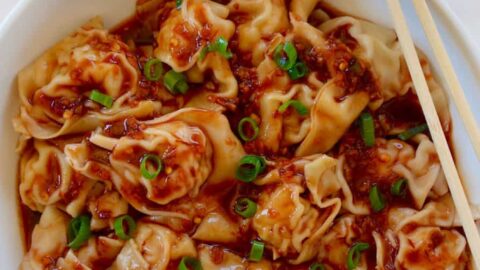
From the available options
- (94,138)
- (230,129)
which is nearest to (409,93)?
(230,129)

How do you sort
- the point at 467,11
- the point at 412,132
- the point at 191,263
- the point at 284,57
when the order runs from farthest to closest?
the point at 467,11 < the point at 412,132 < the point at 284,57 < the point at 191,263

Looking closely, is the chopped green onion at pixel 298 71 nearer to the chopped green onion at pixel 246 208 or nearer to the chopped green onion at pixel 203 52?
the chopped green onion at pixel 203 52

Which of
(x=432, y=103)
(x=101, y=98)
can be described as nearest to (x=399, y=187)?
(x=432, y=103)

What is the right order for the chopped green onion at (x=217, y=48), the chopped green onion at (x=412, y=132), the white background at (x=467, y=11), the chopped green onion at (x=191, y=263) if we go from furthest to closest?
the white background at (x=467, y=11) < the chopped green onion at (x=412, y=132) < the chopped green onion at (x=217, y=48) < the chopped green onion at (x=191, y=263)

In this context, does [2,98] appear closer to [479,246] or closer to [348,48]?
[348,48]

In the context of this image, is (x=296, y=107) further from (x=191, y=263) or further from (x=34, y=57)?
(x=34, y=57)

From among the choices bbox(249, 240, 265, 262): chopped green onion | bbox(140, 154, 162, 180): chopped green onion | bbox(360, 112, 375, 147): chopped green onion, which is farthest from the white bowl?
bbox(249, 240, 265, 262): chopped green onion

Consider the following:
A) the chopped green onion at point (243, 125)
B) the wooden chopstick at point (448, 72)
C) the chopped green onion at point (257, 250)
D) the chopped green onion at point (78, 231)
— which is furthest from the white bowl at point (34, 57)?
the chopped green onion at point (257, 250)
